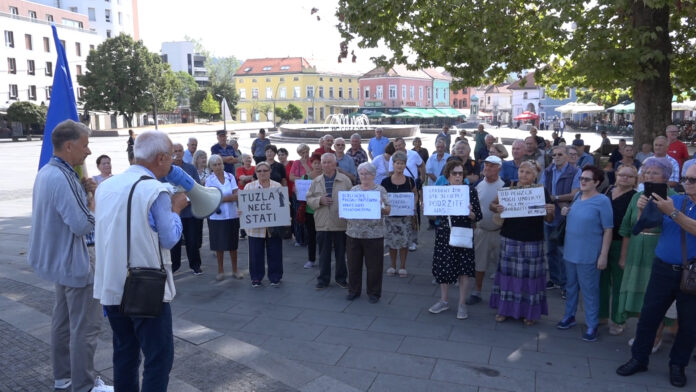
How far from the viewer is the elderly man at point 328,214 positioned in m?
7.18

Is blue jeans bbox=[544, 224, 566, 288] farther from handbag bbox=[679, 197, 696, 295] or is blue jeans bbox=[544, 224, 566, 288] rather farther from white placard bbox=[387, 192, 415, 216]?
handbag bbox=[679, 197, 696, 295]

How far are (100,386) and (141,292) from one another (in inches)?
61.8

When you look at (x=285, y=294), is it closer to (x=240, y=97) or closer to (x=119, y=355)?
(x=119, y=355)

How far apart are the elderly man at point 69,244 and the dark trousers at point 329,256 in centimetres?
358

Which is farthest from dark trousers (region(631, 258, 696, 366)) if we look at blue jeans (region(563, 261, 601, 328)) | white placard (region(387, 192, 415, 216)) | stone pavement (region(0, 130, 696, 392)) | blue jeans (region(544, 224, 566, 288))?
white placard (region(387, 192, 415, 216))

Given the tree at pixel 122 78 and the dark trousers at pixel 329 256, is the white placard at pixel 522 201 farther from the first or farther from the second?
the tree at pixel 122 78

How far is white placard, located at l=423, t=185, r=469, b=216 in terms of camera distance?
6.04 m

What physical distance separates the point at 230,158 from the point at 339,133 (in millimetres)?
23588

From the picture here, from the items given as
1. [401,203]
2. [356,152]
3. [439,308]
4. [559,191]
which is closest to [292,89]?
[356,152]

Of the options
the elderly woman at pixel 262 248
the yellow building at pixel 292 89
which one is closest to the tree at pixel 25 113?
the yellow building at pixel 292 89

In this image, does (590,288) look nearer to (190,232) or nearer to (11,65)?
(190,232)

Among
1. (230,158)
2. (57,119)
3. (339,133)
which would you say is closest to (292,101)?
(339,133)

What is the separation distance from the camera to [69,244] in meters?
3.91

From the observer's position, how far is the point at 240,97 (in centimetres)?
9588
